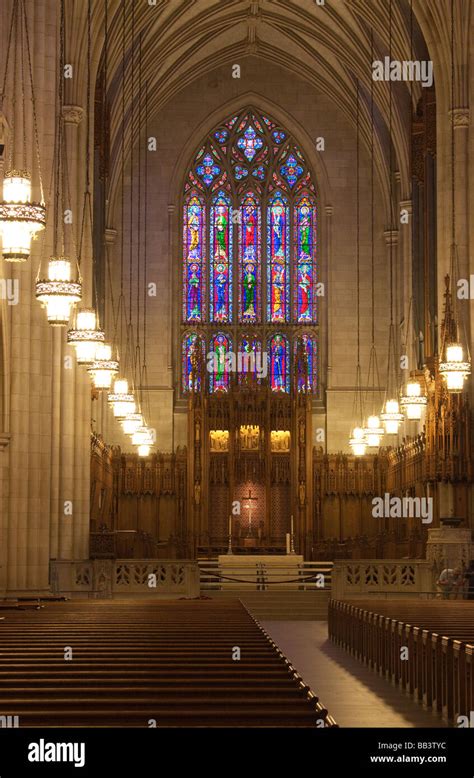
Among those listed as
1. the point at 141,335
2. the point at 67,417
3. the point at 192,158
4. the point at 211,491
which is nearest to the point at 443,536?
the point at 67,417

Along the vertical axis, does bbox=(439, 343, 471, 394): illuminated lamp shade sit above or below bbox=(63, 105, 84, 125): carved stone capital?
below

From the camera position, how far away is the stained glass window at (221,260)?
1873 inches

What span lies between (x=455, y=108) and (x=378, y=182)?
14.4 m

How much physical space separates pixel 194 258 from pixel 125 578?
19784 millimetres

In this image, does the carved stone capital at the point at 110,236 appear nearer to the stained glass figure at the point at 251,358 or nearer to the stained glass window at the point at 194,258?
the stained glass window at the point at 194,258

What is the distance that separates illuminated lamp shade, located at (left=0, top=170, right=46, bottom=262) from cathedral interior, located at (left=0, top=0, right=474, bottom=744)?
575 inches

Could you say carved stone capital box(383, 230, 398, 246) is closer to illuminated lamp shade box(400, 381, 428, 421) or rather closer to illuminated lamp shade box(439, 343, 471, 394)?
illuminated lamp shade box(400, 381, 428, 421)

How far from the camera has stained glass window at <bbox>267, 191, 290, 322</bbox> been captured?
47.7 m

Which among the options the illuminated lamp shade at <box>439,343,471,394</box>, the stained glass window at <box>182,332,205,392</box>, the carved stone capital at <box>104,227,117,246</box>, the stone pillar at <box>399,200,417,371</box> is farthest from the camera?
the carved stone capital at <box>104,227,117,246</box>

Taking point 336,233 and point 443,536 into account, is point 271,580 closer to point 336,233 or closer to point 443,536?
point 443,536

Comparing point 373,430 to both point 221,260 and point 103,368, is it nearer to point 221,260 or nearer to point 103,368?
point 103,368

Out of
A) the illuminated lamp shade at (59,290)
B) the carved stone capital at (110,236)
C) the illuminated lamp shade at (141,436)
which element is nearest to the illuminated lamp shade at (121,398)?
the illuminated lamp shade at (141,436)

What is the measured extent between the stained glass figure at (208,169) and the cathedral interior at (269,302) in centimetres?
12

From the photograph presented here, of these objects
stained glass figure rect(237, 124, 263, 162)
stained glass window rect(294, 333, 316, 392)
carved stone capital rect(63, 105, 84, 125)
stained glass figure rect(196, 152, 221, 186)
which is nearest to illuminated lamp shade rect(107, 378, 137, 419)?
carved stone capital rect(63, 105, 84, 125)
